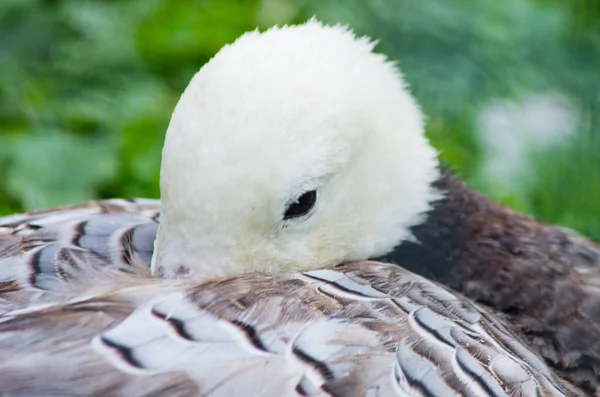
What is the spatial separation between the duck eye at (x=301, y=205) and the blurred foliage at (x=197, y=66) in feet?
3.96

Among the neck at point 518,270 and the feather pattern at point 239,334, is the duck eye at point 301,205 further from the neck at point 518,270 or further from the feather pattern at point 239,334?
the neck at point 518,270

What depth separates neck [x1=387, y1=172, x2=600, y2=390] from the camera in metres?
2.11

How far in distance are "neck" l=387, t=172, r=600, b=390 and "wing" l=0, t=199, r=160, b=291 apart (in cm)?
52

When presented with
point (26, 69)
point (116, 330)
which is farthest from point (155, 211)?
point (26, 69)

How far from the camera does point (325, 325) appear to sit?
167 cm

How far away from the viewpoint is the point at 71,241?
77.5 inches

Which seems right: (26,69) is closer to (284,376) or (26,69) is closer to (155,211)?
(155,211)

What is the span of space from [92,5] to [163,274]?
2134 millimetres

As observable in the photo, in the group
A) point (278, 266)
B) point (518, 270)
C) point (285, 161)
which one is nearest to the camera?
point (285, 161)

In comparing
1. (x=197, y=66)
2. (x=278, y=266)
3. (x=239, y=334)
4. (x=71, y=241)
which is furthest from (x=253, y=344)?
(x=197, y=66)

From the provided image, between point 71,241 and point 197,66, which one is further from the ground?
point 197,66

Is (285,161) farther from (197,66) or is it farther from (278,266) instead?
(197,66)

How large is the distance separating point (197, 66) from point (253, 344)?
2.15 metres

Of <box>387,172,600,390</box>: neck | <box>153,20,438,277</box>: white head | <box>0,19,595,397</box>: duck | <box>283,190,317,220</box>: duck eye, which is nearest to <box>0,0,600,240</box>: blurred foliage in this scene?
<box>387,172,600,390</box>: neck
